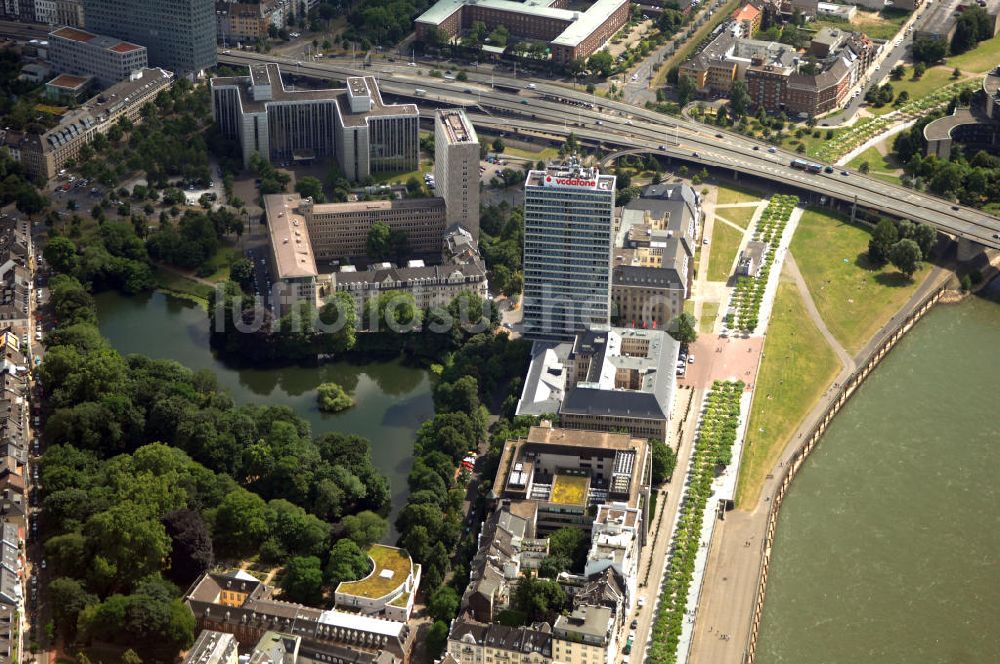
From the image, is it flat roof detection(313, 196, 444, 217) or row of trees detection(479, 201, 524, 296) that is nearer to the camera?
row of trees detection(479, 201, 524, 296)

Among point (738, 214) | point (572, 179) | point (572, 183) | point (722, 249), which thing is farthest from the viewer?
point (738, 214)

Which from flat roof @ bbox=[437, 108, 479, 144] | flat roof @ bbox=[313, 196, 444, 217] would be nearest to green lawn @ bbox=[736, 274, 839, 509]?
flat roof @ bbox=[437, 108, 479, 144]

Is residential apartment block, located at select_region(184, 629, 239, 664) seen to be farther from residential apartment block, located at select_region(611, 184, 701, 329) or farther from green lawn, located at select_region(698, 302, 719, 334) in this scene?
green lawn, located at select_region(698, 302, 719, 334)

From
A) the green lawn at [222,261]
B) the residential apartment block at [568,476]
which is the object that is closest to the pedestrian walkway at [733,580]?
the residential apartment block at [568,476]

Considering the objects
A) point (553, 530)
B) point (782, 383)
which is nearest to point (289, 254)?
point (553, 530)

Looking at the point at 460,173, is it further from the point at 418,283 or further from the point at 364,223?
the point at 418,283

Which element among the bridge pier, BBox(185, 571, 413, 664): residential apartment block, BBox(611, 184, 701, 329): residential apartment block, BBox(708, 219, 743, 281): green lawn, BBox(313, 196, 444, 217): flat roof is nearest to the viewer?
BBox(185, 571, 413, 664): residential apartment block

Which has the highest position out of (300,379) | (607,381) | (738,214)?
(607,381)

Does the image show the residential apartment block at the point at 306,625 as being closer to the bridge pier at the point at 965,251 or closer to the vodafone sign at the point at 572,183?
the vodafone sign at the point at 572,183
